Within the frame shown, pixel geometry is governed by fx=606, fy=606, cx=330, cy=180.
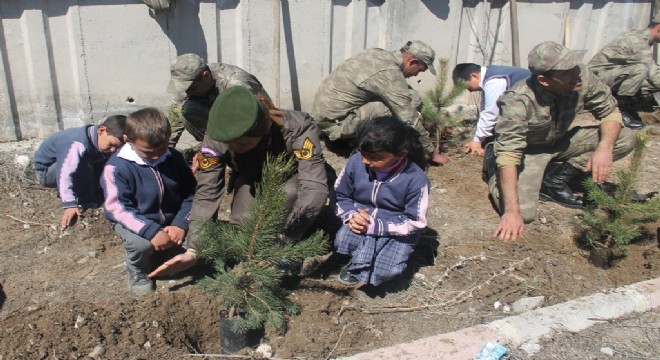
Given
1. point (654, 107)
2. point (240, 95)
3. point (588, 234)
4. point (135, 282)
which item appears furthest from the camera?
point (654, 107)

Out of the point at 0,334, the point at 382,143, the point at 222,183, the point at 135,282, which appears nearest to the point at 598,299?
the point at 382,143

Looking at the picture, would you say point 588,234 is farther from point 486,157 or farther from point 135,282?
point 135,282

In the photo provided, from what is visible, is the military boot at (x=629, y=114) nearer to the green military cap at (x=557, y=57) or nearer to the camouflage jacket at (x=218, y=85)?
the green military cap at (x=557, y=57)

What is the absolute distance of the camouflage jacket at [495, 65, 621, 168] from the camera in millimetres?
4082

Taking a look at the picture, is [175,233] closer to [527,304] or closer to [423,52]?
[527,304]

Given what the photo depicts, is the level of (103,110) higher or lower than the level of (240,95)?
lower

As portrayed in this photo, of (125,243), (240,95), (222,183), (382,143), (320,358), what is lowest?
(320,358)

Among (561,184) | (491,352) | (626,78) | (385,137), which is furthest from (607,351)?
(626,78)

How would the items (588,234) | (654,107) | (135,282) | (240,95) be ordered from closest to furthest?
1. (240,95)
2. (135,282)
3. (588,234)
4. (654,107)

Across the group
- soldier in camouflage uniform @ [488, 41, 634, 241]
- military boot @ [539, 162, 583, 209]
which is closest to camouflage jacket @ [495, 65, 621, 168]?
soldier in camouflage uniform @ [488, 41, 634, 241]

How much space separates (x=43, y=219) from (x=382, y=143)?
2484mm

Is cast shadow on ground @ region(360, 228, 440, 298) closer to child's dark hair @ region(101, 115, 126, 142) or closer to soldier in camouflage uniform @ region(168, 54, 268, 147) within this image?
soldier in camouflage uniform @ region(168, 54, 268, 147)

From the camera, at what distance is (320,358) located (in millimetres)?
2850

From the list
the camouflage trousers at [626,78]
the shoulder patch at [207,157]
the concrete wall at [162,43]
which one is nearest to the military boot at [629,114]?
the camouflage trousers at [626,78]
